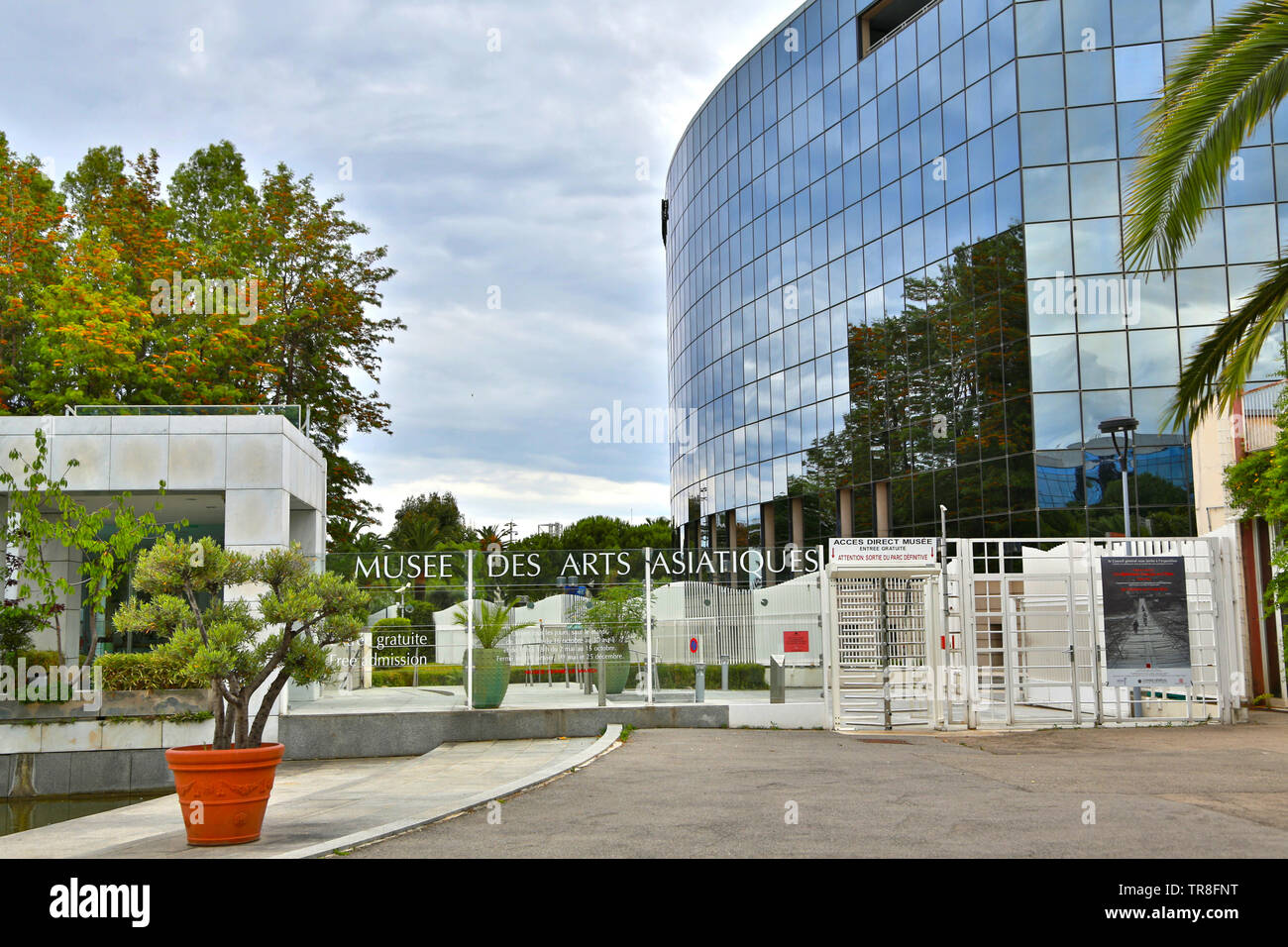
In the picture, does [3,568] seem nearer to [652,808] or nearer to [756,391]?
[652,808]

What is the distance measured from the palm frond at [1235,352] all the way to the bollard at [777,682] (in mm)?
10443

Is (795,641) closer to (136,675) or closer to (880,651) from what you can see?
(880,651)

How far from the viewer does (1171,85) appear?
8273mm

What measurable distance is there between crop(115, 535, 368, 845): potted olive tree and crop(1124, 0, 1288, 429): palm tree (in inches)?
278

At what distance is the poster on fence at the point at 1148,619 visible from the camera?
738 inches

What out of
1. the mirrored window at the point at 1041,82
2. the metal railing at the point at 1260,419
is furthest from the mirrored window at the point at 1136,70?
the metal railing at the point at 1260,419

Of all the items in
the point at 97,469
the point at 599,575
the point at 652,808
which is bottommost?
the point at 652,808

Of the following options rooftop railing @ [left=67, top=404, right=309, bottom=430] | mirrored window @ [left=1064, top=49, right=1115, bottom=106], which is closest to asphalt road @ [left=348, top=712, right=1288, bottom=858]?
rooftop railing @ [left=67, top=404, right=309, bottom=430]

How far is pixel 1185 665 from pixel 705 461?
1448 inches

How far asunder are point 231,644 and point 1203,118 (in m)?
8.40
